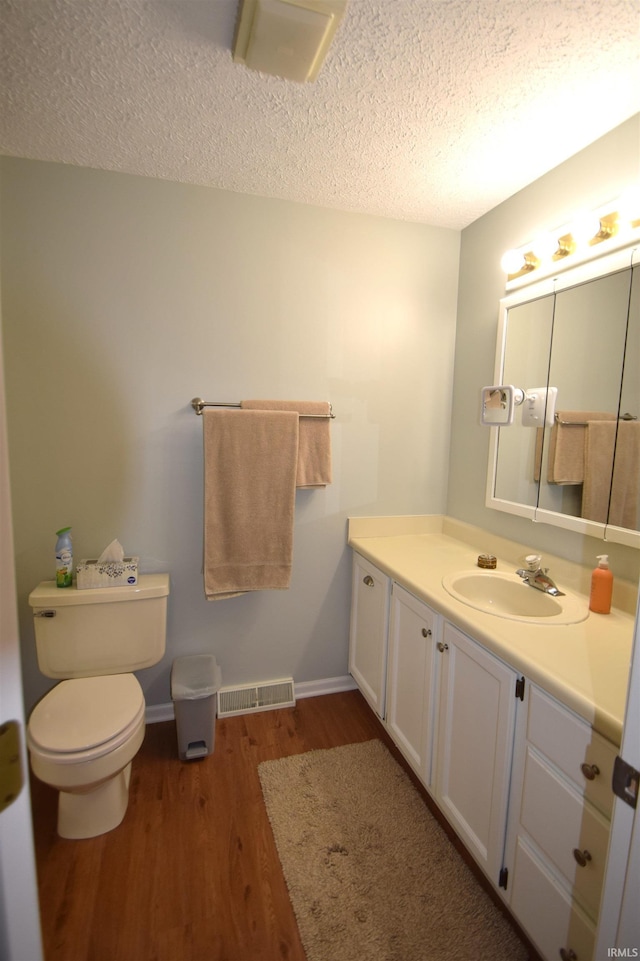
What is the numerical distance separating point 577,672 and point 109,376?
192cm

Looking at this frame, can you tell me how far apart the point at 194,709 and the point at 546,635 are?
1.41 meters

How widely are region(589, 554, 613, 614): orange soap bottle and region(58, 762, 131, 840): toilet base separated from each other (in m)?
1.70

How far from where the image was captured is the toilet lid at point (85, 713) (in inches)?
54.1

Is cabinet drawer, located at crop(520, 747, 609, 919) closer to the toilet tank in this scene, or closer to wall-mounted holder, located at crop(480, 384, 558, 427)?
wall-mounted holder, located at crop(480, 384, 558, 427)

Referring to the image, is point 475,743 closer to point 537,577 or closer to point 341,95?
point 537,577

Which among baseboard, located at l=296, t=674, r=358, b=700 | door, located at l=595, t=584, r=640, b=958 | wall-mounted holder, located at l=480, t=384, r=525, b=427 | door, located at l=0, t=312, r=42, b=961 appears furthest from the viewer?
baseboard, located at l=296, t=674, r=358, b=700

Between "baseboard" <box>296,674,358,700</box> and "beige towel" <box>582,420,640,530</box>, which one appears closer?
"beige towel" <box>582,420,640,530</box>

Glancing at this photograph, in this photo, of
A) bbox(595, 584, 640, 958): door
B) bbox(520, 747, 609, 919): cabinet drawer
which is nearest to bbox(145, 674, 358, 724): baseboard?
bbox(520, 747, 609, 919): cabinet drawer

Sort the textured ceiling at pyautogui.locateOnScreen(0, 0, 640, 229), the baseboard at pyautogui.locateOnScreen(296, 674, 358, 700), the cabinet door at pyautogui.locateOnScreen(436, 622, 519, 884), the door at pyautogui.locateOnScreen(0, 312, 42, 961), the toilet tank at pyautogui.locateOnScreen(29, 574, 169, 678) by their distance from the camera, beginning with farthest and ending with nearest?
1. the baseboard at pyautogui.locateOnScreen(296, 674, 358, 700)
2. the toilet tank at pyautogui.locateOnScreen(29, 574, 169, 678)
3. the cabinet door at pyautogui.locateOnScreen(436, 622, 519, 884)
4. the textured ceiling at pyautogui.locateOnScreen(0, 0, 640, 229)
5. the door at pyautogui.locateOnScreen(0, 312, 42, 961)

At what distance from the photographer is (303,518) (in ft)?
7.04

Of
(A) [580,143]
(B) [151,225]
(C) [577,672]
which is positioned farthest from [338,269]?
(C) [577,672]

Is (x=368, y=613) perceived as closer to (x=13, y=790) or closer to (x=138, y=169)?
(x=13, y=790)

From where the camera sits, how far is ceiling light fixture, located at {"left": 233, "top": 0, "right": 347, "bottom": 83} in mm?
1006

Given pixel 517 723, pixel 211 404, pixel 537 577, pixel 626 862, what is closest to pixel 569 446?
pixel 537 577
